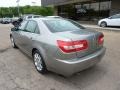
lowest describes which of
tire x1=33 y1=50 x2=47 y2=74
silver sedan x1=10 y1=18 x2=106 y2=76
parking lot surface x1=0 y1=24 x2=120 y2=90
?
parking lot surface x1=0 y1=24 x2=120 y2=90

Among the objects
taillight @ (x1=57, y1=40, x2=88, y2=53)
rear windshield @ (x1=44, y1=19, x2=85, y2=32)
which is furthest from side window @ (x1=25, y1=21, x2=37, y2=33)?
taillight @ (x1=57, y1=40, x2=88, y2=53)

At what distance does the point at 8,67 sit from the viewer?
16.4ft

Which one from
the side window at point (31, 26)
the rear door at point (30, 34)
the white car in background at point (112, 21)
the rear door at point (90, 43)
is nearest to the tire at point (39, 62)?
the rear door at point (30, 34)

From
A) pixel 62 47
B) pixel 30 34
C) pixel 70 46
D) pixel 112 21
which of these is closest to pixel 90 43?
pixel 70 46

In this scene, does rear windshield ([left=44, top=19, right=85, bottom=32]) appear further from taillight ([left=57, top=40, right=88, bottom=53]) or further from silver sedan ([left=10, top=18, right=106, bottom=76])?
taillight ([left=57, top=40, right=88, bottom=53])

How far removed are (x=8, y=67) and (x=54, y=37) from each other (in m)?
2.17

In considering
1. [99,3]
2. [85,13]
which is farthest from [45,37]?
[85,13]

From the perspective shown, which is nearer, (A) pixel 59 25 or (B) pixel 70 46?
(B) pixel 70 46

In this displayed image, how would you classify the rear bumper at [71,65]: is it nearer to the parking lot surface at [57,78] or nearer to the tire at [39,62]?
the parking lot surface at [57,78]

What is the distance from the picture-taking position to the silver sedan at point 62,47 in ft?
11.4

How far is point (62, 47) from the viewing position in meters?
3.45

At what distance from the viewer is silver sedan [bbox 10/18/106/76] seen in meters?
3.46

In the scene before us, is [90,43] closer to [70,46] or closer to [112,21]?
[70,46]

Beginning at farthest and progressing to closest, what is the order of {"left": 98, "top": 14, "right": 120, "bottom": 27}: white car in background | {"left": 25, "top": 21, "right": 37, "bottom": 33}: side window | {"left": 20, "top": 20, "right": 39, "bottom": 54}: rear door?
{"left": 98, "top": 14, "right": 120, "bottom": 27}: white car in background
{"left": 25, "top": 21, "right": 37, "bottom": 33}: side window
{"left": 20, "top": 20, "right": 39, "bottom": 54}: rear door
